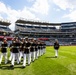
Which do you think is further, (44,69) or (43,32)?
(43,32)

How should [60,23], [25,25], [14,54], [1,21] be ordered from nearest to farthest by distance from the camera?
[14,54] → [1,21] → [25,25] → [60,23]

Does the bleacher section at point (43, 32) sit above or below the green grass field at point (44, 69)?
above

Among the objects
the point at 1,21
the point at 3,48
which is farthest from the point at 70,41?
the point at 3,48

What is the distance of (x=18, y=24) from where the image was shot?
133 meters

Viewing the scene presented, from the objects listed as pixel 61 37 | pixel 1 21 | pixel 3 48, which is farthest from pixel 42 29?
pixel 3 48

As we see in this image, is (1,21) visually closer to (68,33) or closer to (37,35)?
(37,35)

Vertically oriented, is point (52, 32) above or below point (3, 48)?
above

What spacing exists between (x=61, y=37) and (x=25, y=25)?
25633 millimetres

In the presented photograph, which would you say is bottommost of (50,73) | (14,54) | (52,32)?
(50,73)

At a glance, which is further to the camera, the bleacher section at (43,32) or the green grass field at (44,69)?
the bleacher section at (43,32)

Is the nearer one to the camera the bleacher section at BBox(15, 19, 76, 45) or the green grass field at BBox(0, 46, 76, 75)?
the green grass field at BBox(0, 46, 76, 75)

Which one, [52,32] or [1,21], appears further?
[52,32]

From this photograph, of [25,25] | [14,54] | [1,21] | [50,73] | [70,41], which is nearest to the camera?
[50,73]

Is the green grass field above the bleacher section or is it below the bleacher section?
below
